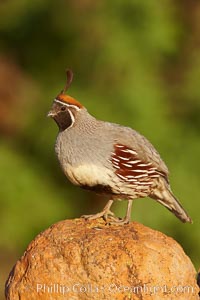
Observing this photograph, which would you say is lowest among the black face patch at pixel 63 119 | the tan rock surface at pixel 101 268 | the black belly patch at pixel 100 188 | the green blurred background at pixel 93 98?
the tan rock surface at pixel 101 268

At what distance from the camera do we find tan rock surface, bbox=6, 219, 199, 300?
17.3 feet

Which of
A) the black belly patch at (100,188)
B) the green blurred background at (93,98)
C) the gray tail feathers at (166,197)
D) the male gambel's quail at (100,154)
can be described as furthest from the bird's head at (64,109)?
the green blurred background at (93,98)

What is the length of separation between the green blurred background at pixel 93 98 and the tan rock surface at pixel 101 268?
559 centimetres

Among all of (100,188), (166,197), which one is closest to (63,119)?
(100,188)

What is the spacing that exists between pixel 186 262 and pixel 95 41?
6.83 meters

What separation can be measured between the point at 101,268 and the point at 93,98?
21.5 feet

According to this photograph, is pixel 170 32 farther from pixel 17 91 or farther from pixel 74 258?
pixel 74 258

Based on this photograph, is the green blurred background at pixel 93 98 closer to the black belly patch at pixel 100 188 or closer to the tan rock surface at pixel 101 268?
the black belly patch at pixel 100 188

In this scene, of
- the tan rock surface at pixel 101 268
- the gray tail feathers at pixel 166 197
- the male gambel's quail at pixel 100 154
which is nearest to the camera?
the tan rock surface at pixel 101 268

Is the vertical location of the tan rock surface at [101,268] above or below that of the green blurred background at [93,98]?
below

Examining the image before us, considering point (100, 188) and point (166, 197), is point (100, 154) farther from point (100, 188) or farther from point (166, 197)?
point (166, 197)

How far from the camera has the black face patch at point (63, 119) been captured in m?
6.05

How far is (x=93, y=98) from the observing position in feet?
38.4

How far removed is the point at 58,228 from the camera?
5.58m
